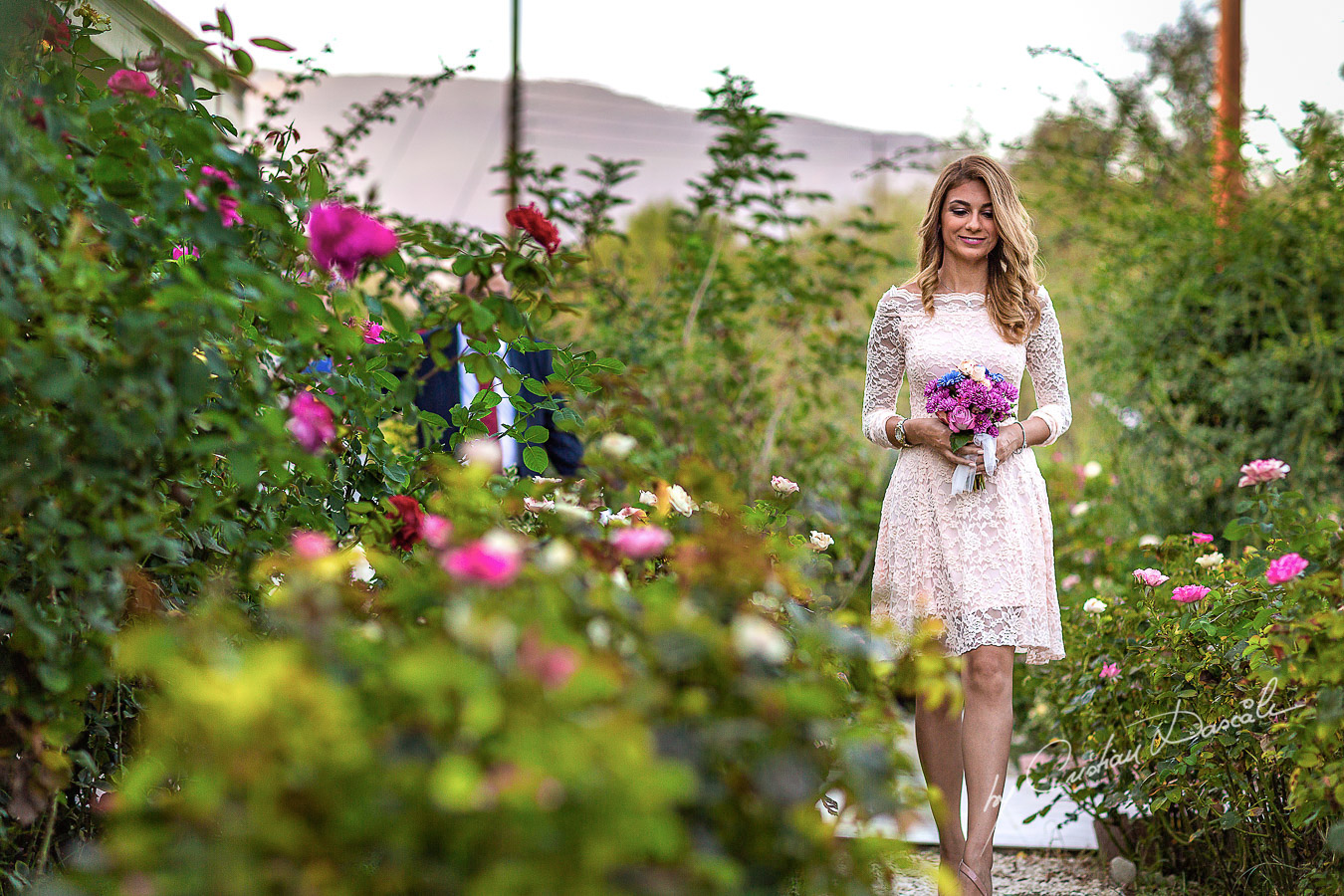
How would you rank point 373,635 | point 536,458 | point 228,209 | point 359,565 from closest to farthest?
1. point 373,635
2. point 359,565
3. point 228,209
4. point 536,458

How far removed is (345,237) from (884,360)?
184 cm

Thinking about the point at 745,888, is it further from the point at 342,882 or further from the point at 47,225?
the point at 47,225

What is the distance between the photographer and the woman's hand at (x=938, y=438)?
251 centimetres

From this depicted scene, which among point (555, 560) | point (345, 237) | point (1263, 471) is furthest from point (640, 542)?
point (1263, 471)

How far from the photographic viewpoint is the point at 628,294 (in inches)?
200

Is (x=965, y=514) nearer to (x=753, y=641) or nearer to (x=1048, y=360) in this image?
(x=1048, y=360)

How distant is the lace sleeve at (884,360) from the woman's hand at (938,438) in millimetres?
178

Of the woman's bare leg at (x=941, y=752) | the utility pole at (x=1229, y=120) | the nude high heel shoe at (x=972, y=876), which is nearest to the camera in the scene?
the nude high heel shoe at (x=972, y=876)

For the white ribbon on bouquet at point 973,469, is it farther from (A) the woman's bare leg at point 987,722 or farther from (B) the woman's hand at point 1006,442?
(A) the woman's bare leg at point 987,722

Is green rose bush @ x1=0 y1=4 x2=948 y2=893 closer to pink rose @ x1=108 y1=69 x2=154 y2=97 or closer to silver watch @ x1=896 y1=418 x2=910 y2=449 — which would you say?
pink rose @ x1=108 y1=69 x2=154 y2=97

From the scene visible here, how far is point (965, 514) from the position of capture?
2553 mm

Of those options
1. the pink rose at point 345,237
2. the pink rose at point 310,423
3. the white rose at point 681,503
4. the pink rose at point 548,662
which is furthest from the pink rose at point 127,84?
the pink rose at point 548,662

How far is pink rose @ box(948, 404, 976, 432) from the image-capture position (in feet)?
7.93

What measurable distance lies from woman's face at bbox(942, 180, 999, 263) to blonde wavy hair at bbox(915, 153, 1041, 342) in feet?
0.06
